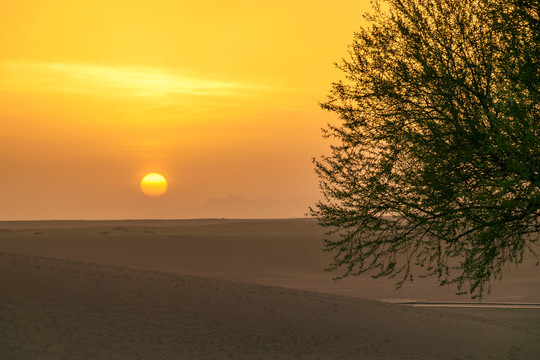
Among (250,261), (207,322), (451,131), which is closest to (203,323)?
(207,322)

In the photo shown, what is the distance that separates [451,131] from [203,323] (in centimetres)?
817

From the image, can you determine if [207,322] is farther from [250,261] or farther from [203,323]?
[250,261]

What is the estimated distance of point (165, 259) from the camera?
68.2 meters

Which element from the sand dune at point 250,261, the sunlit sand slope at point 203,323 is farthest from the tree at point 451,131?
the sand dune at point 250,261

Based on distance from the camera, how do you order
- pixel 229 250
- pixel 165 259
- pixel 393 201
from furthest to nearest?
1. pixel 229 250
2. pixel 165 259
3. pixel 393 201

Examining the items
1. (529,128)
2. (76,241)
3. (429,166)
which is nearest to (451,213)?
(429,166)

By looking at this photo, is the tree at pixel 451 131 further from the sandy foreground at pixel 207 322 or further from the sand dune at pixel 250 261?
the sand dune at pixel 250 261

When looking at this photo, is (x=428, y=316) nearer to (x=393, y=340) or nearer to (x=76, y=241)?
(x=393, y=340)

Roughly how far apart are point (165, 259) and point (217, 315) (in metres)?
46.2

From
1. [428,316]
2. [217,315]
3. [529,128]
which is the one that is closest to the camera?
[529,128]

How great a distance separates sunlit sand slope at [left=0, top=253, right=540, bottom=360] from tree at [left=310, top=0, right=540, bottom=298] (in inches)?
95.9

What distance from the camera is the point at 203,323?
71.4 ft

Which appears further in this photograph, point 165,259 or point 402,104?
point 165,259

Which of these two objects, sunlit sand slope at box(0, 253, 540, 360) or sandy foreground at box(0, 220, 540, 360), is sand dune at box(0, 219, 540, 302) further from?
sunlit sand slope at box(0, 253, 540, 360)
